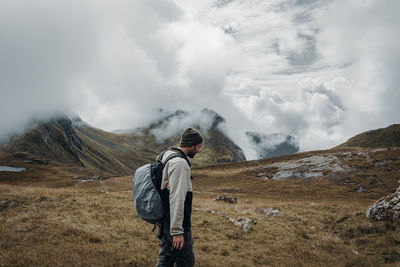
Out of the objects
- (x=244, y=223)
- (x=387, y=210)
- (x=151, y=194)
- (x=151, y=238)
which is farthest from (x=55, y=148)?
(x=151, y=194)

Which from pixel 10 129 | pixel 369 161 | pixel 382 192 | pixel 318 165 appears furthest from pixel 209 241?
pixel 10 129

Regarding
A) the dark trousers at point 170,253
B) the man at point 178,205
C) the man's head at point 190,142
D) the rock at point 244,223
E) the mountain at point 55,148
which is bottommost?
the rock at point 244,223

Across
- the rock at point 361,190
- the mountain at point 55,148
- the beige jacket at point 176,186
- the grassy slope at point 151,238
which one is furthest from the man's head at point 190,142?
the mountain at point 55,148

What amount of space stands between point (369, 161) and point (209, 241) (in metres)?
73.2

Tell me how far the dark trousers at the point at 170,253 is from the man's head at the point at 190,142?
5.98 ft

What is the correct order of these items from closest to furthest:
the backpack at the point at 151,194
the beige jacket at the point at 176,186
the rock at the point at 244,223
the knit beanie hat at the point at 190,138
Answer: the beige jacket at the point at 176,186 → the backpack at the point at 151,194 → the knit beanie hat at the point at 190,138 → the rock at the point at 244,223

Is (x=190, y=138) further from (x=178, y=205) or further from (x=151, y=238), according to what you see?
(x=151, y=238)

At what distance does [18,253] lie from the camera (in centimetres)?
723

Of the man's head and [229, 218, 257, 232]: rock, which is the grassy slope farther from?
the man's head

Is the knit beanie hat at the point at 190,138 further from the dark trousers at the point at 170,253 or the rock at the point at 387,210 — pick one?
the rock at the point at 387,210

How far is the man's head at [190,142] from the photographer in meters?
5.39

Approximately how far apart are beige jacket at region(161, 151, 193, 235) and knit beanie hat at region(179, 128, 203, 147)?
2.10 ft

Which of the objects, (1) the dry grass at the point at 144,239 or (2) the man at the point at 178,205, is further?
(1) the dry grass at the point at 144,239

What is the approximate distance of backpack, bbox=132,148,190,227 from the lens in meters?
4.84
